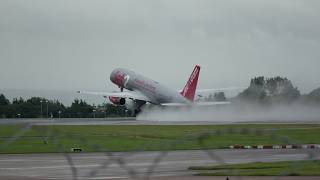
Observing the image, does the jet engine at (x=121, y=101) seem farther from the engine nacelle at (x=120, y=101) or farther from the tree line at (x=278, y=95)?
the tree line at (x=278, y=95)

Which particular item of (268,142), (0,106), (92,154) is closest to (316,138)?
(268,142)

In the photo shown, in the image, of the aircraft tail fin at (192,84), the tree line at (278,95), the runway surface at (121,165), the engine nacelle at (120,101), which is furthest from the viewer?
the engine nacelle at (120,101)

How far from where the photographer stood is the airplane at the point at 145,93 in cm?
10256

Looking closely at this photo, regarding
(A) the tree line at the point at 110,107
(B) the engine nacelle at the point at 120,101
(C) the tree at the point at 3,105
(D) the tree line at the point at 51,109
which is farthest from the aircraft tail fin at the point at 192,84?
(C) the tree at the point at 3,105

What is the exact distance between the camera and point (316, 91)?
9194 cm

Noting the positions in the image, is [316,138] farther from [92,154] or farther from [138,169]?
[138,169]

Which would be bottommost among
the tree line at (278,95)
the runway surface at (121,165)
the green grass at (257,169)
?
the green grass at (257,169)

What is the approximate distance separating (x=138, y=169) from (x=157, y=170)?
0.77 m

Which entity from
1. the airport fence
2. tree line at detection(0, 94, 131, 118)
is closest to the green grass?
the airport fence

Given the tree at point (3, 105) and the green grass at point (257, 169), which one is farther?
the tree at point (3, 105)

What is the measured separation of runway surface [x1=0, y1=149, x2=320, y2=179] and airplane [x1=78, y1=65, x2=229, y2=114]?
6008cm

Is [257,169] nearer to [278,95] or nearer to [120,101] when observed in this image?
[278,95]

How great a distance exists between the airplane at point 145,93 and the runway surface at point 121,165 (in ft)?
197

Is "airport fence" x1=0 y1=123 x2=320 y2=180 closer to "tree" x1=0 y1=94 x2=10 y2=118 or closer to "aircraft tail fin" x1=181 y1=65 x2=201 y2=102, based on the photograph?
"aircraft tail fin" x1=181 y1=65 x2=201 y2=102
